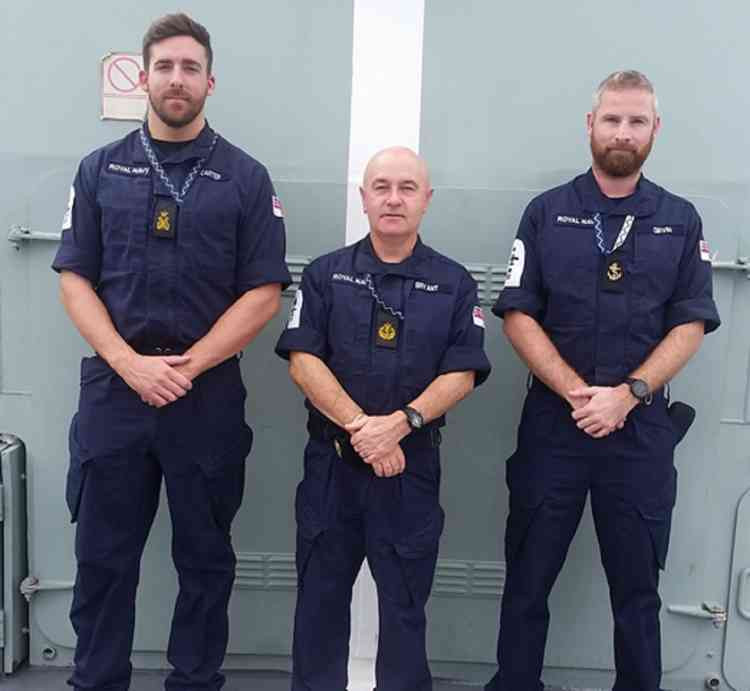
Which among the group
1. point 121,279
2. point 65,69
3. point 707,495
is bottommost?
point 707,495

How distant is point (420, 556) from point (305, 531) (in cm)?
33

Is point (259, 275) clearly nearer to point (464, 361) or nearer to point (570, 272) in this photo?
point (464, 361)

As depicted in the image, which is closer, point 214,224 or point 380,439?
point 380,439

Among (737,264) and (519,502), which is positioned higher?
(737,264)

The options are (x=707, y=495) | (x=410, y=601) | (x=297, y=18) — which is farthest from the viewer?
(x=707, y=495)

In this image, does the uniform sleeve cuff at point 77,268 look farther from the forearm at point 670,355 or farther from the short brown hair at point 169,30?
the forearm at point 670,355

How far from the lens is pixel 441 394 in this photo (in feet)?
7.50

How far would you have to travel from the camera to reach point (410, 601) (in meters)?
2.37

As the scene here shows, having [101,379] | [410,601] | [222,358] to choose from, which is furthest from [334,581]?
[101,379]

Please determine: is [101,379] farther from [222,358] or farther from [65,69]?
[65,69]

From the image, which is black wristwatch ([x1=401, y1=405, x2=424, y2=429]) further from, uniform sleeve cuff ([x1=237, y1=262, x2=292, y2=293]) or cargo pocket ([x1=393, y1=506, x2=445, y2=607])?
uniform sleeve cuff ([x1=237, y1=262, x2=292, y2=293])

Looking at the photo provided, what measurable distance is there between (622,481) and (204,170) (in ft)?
4.86

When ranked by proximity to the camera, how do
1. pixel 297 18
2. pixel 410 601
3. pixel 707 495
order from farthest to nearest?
pixel 707 495 → pixel 297 18 → pixel 410 601

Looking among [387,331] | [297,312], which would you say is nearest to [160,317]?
[297,312]
